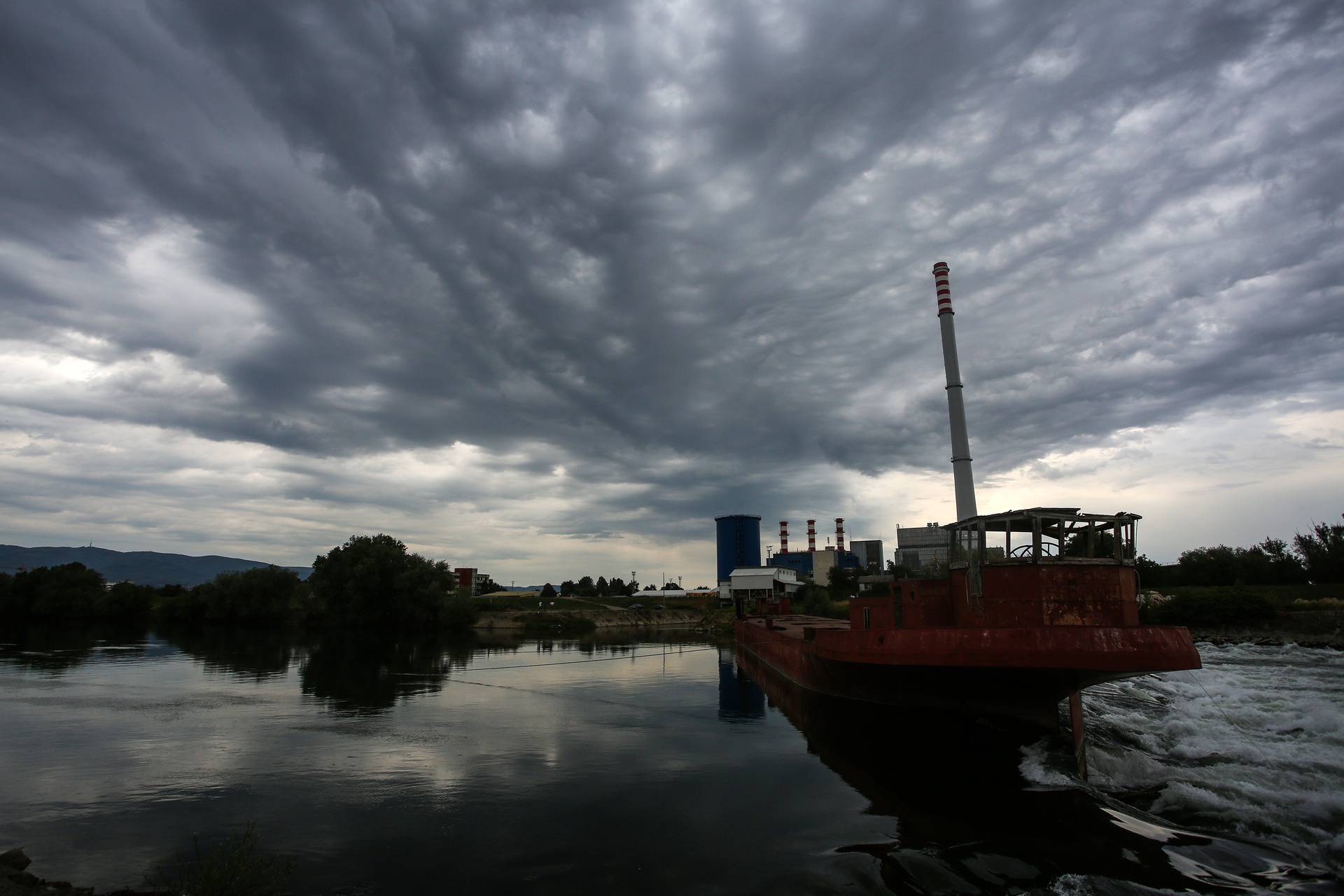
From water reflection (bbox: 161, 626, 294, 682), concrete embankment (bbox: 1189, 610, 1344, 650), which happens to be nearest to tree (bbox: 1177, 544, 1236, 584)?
concrete embankment (bbox: 1189, 610, 1344, 650)

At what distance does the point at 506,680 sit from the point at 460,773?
20070 mm

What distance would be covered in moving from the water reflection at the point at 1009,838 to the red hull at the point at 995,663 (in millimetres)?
1274

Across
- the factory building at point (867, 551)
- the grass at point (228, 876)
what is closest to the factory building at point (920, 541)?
the factory building at point (867, 551)

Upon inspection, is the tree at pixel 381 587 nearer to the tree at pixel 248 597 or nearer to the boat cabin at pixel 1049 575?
the tree at pixel 248 597

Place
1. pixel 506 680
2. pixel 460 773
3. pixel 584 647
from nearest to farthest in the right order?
1. pixel 460 773
2. pixel 506 680
3. pixel 584 647

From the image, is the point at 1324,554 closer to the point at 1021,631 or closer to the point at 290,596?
the point at 1021,631

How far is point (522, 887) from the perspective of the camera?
28.8 feet

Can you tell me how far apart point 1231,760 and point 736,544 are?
11996cm

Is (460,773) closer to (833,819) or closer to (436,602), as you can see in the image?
(833,819)

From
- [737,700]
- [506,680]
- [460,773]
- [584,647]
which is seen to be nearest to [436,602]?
[584,647]

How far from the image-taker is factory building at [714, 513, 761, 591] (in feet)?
441

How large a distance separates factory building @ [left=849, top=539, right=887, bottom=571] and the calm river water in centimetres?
13463

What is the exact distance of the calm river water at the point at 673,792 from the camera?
945 centimetres

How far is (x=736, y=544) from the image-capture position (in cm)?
13538
